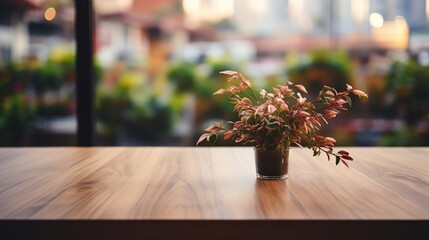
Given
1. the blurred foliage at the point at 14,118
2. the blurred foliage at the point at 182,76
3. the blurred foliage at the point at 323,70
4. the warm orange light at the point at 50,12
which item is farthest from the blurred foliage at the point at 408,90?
the blurred foliage at the point at 14,118

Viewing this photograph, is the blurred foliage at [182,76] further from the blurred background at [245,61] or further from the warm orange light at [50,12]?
the warm orange light at [50,12]

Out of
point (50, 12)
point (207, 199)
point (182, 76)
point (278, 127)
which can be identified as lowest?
point (207, 199)

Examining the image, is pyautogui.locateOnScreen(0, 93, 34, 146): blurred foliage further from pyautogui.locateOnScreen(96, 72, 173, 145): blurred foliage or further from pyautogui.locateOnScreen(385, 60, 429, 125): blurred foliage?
pyautogui.locateOnScreen(385, 60, 429, 125): blurred foliage

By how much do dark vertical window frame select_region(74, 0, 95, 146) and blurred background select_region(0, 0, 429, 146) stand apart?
694 millimetres

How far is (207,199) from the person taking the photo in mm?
1140

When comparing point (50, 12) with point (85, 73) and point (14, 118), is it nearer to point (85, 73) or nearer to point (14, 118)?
point (14, 118)

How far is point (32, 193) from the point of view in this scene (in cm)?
121

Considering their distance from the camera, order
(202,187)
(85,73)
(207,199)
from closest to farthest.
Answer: (207,199) < (202,187) < (85,73)

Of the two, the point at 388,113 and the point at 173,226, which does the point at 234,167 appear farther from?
the point at 388,113

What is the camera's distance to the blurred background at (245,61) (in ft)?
11.6

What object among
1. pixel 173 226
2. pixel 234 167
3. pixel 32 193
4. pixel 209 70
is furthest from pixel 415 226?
pixel 209 70

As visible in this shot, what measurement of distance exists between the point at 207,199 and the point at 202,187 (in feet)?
0.43

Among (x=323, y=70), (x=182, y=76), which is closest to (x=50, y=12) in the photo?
(x=182, y=76)

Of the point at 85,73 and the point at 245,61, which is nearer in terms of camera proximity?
the point at 85,73
